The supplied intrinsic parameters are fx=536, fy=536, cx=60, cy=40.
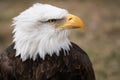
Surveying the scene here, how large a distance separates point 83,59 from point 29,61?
0.61 m

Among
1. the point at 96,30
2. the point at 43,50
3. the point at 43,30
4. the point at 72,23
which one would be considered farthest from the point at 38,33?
the point at 96,30

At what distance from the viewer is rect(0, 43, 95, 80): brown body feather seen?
18.9 feet

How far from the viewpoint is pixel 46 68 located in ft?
18.9

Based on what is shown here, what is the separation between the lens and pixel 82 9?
40.3ft

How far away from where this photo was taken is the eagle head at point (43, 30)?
18.4ft

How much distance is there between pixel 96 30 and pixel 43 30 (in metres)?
5.68

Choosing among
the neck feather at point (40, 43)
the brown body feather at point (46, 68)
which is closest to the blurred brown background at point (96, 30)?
the brown body feather at point (46, 68)

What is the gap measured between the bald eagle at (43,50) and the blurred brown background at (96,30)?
11.6 feet

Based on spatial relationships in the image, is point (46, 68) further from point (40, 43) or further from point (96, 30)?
point (96, 30)

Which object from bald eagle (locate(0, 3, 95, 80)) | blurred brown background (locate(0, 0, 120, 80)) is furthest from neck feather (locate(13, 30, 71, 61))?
blurred brown background (locate(0, 0, 120, 80))

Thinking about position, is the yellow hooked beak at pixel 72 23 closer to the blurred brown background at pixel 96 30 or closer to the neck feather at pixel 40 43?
the neck feather at pixel 40 43

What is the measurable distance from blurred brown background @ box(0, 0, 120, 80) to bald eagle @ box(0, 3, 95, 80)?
353cm

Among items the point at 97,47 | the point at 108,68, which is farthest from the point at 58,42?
the point at 97,47

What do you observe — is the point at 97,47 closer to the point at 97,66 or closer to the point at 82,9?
the point at 97,66
